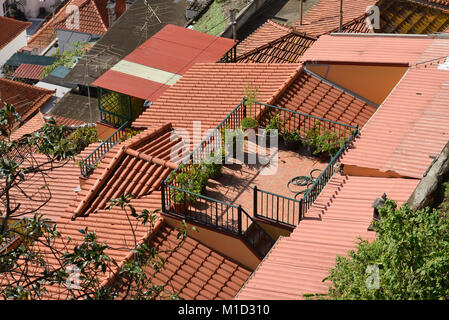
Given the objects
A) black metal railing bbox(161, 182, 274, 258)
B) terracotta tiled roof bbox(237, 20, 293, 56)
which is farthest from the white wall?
black metal railing bbox(161, 182, 274, 258)

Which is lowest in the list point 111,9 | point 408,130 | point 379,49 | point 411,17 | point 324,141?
point 111,9

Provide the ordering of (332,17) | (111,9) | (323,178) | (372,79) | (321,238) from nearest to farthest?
(321,238), (323,178), (372,79), (332,17), (111,9)

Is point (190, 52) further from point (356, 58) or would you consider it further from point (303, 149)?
point (303, 149)

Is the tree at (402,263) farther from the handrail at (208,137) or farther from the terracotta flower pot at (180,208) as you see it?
the handrail at (208,137)

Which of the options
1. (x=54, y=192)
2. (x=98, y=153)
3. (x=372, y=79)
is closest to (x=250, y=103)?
(x=372, y=79)

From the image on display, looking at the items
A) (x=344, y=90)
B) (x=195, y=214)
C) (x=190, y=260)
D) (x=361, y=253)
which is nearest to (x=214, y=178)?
(x=195, y=214)

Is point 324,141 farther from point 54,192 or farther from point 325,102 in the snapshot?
point 54,192
